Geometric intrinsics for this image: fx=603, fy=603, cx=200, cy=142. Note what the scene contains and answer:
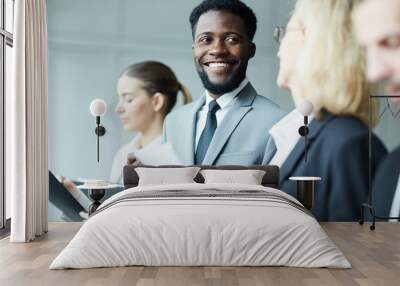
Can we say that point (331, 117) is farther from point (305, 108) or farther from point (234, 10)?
point (234, 10)

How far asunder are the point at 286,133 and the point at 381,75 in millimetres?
1403

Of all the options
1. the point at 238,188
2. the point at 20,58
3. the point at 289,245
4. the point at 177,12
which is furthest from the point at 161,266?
the point at 177,12

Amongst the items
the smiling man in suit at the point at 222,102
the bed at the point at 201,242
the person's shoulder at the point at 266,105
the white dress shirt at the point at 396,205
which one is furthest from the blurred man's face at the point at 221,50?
the bed at the point at 201,242

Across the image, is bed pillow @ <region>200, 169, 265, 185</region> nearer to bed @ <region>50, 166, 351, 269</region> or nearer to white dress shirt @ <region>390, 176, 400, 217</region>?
white dress shirt @ <region>390, 176, 400, 217</region>

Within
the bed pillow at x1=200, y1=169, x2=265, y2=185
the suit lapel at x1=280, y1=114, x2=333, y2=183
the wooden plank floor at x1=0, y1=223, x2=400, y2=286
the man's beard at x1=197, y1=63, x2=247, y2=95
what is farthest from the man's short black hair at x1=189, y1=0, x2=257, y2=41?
the wooden plank floor at x1=0, y1=223, x2=400, y2=286

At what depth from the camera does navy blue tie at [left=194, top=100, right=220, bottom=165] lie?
7512 mm

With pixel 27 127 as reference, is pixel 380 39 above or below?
above

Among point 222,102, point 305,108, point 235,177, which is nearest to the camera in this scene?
point 235,177

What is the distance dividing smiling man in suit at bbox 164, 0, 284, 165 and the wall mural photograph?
0.01 meters

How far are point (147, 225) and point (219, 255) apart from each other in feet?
1.98

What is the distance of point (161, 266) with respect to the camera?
185 inches

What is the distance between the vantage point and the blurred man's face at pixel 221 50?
7.52m


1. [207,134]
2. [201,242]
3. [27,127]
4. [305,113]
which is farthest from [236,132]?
[201,242]

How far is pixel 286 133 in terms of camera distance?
7.50 m
